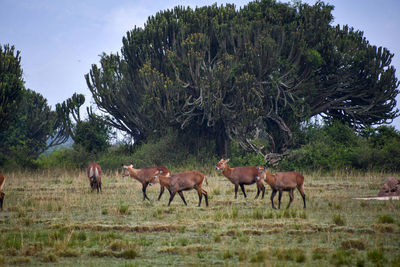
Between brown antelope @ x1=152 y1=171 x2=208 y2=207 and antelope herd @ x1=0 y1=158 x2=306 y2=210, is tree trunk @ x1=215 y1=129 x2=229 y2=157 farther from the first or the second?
brown antelope @ x1=152 y1=171 x2=208 y2=207

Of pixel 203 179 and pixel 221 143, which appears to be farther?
pixel 221 143

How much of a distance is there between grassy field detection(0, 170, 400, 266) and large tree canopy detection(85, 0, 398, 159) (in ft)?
46.2

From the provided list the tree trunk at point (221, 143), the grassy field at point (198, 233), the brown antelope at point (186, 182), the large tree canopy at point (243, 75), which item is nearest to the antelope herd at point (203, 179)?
the brown antelope at point (186, 182)

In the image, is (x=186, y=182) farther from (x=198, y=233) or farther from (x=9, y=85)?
(x=9, y=85)

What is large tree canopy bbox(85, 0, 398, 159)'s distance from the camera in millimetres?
30500

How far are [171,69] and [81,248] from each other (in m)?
23.9

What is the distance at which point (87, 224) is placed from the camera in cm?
1202

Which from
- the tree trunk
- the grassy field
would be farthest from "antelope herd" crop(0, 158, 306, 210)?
the tree trunk

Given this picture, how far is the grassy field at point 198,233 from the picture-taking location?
8.70 meters

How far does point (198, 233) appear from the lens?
35.9 ft

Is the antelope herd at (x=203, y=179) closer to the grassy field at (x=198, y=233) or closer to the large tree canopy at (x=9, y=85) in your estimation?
the grassy field at (x=198, y=233)

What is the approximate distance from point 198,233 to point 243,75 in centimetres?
2011

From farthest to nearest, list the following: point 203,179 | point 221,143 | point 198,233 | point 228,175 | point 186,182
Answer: point 221,143 → point 228,175 → point 203,179 → point 186,182 → point 198,233

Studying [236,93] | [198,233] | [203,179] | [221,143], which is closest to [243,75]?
[236,93]
